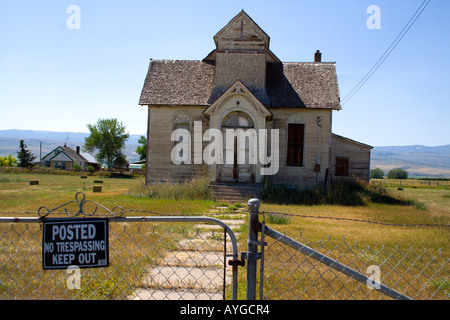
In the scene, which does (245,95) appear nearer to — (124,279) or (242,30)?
(242,30)

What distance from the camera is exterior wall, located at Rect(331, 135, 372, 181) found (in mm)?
21797

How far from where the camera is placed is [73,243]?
134 inches

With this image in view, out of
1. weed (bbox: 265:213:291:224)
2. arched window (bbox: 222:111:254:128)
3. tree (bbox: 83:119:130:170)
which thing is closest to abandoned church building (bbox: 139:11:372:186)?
arched window (bbox: 222:111:254:128)

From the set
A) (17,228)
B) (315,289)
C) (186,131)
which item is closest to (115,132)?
(186,131)

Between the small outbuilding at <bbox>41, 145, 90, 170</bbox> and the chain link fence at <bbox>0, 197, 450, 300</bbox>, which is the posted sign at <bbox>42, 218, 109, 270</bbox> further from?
the small outbuilding at <bbox>41, 145, 90, 170</bbox>

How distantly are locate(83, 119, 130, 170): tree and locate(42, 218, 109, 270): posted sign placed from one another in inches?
3379

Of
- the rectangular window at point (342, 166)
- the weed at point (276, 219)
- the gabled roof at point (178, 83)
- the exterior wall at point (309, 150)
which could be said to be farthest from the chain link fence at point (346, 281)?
the rectangular window at point (342, 166)

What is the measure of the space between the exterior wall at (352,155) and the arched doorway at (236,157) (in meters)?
6.19

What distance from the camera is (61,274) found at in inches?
226

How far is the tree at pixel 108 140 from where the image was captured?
8612cm

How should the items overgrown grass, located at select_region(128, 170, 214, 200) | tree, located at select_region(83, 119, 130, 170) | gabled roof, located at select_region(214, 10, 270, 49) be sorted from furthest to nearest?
1. tree, located at select_region(83, 119, 130, 170)
2. gabled roof, located at select_region(214, 10, 270, 49)
3. overgrown grass, located at select_region(128, 170, 214, 200)

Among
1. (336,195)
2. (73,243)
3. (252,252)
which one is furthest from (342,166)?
(73,243)

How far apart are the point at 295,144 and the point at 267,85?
359cm
